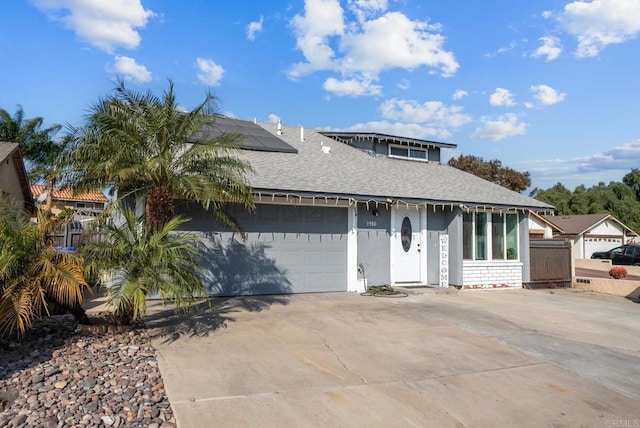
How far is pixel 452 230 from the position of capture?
13.9 m

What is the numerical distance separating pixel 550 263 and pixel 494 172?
24792 millimetres

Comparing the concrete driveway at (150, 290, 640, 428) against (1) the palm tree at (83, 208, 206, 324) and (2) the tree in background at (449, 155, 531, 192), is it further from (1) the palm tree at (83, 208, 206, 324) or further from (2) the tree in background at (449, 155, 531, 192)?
(2) the tree in background at (449, 155, 531, 192)

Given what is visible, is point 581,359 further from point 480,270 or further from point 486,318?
point 480,270

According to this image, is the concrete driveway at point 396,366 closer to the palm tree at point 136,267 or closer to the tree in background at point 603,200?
the palm tree at point 136,267

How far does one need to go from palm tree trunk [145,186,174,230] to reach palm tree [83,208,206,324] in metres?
0.28

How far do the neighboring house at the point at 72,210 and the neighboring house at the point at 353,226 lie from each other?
2.49m

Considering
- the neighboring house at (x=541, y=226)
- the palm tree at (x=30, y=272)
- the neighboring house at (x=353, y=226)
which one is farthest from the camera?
the neighboring house at (x=541, y=226)

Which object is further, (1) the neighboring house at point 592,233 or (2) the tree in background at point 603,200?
(2) the tree in background at point 603,200

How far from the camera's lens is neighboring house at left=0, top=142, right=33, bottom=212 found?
14.1 meters

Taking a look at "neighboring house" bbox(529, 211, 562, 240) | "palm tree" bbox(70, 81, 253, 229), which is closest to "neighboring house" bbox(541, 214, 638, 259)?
"neighboring house" bbox(529, 211, 562, 240)

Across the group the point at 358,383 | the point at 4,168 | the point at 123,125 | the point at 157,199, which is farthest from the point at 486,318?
the point at 4,168

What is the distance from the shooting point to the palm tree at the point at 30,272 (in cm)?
604

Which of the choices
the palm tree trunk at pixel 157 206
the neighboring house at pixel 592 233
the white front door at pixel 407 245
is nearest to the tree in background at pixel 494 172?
the neighboring house at pixel 592 233

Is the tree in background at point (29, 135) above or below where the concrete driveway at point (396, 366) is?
above
